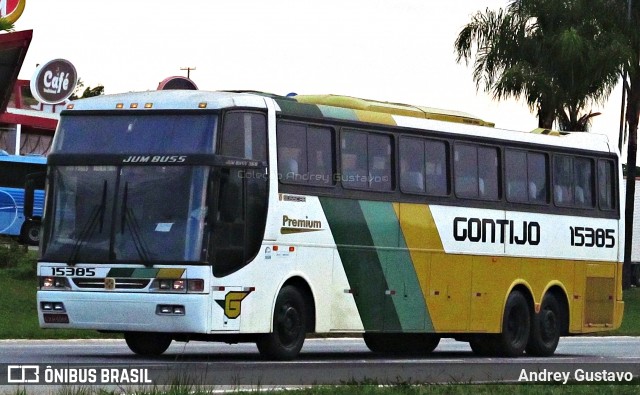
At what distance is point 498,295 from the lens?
2619 cm

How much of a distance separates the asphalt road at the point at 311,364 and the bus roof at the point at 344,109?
3386 millimetres

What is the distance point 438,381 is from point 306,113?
6108 mm

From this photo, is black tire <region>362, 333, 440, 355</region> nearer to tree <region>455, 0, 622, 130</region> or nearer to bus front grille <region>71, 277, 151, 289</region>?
bus front grille <region>71, 277, 151, 289</region>

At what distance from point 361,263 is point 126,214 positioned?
4.00 meters

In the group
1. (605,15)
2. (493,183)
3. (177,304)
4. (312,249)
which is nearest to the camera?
(177,304)

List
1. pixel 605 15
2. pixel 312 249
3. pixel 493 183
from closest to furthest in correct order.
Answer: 1. pixel 312 249
2. pixel 493 183
3. pixel 605 15

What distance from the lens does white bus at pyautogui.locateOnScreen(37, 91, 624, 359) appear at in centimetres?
2073

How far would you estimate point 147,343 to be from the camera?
2269 centimetres

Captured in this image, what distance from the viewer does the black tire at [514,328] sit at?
86.6 ft

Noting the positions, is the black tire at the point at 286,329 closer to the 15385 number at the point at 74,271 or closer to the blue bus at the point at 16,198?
the 15385 number at the point at 74,271

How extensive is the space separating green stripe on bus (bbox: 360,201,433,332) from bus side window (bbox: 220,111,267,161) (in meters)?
2.37

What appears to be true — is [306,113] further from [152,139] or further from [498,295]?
[498,295]

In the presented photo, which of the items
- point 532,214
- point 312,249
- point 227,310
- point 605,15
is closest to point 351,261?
point 312,249

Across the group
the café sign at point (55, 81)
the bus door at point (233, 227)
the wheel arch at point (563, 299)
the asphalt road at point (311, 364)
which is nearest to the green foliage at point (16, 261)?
the asphalt road at point (311, 364)
